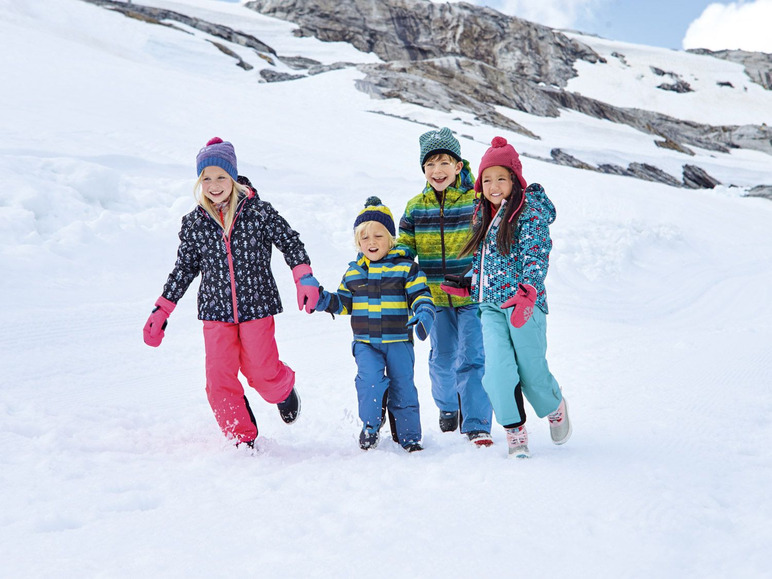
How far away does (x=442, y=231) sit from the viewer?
13.5 ft

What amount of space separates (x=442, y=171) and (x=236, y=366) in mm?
1936

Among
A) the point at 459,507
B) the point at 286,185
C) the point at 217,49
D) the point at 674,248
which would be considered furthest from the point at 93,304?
the point at 217,49

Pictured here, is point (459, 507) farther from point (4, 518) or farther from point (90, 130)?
point (90, 130)

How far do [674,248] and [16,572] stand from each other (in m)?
13.0

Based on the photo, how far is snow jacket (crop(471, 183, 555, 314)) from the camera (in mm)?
3385

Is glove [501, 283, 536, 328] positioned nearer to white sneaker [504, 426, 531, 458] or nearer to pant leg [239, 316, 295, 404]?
white sneaker [504, 426, 531, 458]

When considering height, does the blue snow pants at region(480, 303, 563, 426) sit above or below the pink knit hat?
below

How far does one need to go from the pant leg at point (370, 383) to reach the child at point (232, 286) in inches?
19.4

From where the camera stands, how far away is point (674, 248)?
12461 mm

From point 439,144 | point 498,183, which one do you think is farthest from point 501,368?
point 439,144

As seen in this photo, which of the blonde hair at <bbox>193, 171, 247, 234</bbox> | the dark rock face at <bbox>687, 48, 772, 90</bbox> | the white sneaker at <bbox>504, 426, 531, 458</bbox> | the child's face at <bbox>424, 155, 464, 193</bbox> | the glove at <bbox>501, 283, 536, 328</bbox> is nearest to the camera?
the glove at <bbox>501, 283, 536, 328</bbox>

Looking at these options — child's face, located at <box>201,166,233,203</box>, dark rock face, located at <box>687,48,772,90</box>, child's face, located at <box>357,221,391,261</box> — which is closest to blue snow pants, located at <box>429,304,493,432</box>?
child's face, located at <box>357,221,391,261</box>

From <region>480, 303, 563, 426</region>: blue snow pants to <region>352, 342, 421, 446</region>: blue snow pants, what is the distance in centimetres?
53

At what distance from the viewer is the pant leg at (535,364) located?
3426mm
